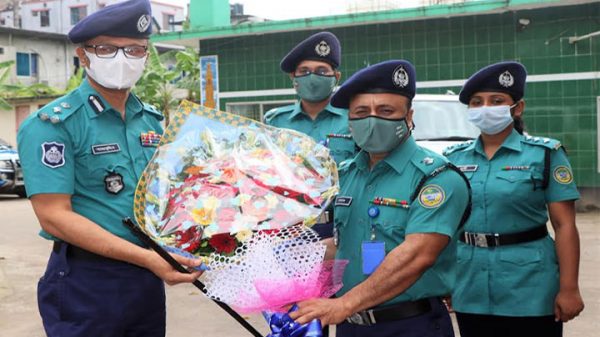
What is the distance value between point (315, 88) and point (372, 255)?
5.87 ft

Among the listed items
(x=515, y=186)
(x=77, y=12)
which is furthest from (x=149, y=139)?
(x=77, y=12)

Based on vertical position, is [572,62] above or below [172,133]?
above

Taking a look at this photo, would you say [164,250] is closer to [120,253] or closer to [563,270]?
[120,253]

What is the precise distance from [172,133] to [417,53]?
1222cm

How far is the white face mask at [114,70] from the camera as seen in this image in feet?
9.57

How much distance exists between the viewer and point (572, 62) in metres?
12.9

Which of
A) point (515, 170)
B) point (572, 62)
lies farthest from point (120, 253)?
point (572, 62)

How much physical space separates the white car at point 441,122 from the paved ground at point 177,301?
1.86 metres

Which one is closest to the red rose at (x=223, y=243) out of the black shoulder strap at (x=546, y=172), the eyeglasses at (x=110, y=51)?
the eyeglasses at (x=110, y=51)

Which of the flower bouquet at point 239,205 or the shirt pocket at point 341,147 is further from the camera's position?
the shirt pocket at point 341,147

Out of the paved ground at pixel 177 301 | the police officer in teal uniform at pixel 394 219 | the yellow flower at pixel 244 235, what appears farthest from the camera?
the paved ground at pixel 177 301

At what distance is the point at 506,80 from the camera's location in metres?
3.66

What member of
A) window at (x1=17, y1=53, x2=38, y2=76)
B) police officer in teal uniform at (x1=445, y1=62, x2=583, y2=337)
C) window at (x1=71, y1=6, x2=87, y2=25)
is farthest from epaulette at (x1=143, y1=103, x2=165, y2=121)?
window at (x1=71, y1=6, x2=87, y2=25)

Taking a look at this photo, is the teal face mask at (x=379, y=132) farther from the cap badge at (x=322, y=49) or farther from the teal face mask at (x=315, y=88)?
the cap badge at (x=322, y=49)
